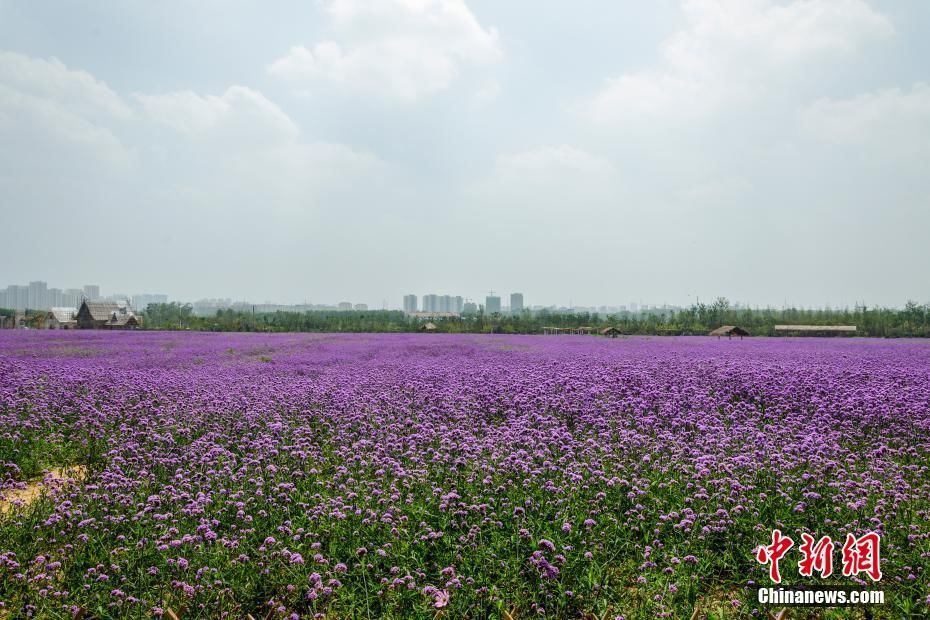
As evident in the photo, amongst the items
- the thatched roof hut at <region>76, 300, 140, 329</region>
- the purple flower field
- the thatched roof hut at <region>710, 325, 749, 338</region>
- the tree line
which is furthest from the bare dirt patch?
the thatched roof hut at <region>76, 300, 140, 329</region>

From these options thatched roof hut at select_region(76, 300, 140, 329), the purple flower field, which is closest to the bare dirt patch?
the purple flower field

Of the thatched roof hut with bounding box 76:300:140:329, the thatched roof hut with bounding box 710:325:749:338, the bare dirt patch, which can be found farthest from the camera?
the thatched roof hut with bounding box 76:300:140:329

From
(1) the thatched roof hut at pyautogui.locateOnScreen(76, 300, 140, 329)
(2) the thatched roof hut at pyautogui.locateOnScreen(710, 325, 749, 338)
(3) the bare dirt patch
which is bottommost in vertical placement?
(3) the bare dirt patch

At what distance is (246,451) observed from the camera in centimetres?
626

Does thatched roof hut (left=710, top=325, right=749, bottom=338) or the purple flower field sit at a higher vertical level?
thatched roof hut (left=710, top=325, right=749, bottom=338)

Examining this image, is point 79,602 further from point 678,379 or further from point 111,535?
point 678,379

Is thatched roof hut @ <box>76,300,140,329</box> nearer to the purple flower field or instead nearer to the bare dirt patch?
the purple flower field

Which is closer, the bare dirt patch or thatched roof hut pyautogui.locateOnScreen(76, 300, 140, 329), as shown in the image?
the bare dirt patch

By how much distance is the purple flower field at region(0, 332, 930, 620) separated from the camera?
352 centimetres

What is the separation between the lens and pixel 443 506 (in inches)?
167

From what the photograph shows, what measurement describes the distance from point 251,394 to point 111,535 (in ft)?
15.5

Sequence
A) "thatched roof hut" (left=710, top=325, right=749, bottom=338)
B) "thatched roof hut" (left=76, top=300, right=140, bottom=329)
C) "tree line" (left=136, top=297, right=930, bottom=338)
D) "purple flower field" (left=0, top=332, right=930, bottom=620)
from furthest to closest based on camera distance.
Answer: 1. "thatched roof hut" (left=76, top=300, right=140, bottom=329)
2. "tree line" (left=136, top=297, right=930, bottom=338)
3. "thatched roof hut" (left=710, top=325, right=749, bottom=338)
4. "purple flower field" (left=0, top=332, right=930, bottom=620)

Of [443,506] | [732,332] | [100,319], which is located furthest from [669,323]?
[100,319]

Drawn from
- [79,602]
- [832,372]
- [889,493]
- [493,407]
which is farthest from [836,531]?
[832,372]
